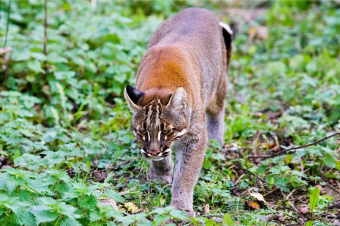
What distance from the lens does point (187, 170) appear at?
697 cm

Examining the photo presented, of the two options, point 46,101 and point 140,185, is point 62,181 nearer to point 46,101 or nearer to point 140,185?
point 140,185

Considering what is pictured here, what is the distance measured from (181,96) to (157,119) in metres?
0.38

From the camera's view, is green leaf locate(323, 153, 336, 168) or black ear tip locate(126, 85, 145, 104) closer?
black ear tip locate(126, 85, 145, 104)

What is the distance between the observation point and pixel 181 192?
22.4 ft

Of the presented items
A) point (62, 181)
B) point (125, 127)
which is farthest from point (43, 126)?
point (62, 181)

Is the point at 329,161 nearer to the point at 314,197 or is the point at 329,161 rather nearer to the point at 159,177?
the point at 314,197

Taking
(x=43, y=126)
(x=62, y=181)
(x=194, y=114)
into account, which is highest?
(x=194, y=114)

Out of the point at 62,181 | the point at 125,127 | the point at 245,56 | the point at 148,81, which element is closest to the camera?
the point at 62,181

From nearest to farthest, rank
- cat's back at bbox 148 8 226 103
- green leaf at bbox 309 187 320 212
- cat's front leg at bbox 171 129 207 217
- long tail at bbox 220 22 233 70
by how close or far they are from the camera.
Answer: green leaf at bbox 309 187 320 212 < cat's front leg at bbox 171 129 207 217 < cat's back at bbox 148 8 226 103 < long tail at bbox 220 22 233 70

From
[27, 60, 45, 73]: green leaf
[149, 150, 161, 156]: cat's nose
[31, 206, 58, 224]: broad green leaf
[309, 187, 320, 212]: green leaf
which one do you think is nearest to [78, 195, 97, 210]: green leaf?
[31, 206, 58, 224]: broad green leaf

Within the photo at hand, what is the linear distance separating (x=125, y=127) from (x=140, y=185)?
6.91 ft

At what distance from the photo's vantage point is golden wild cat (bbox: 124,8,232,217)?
629 cm

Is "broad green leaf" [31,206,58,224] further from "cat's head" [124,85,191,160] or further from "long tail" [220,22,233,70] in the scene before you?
"long tail" [220,22,233,70]

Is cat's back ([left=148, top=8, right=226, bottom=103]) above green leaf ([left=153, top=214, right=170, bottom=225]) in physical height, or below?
above
